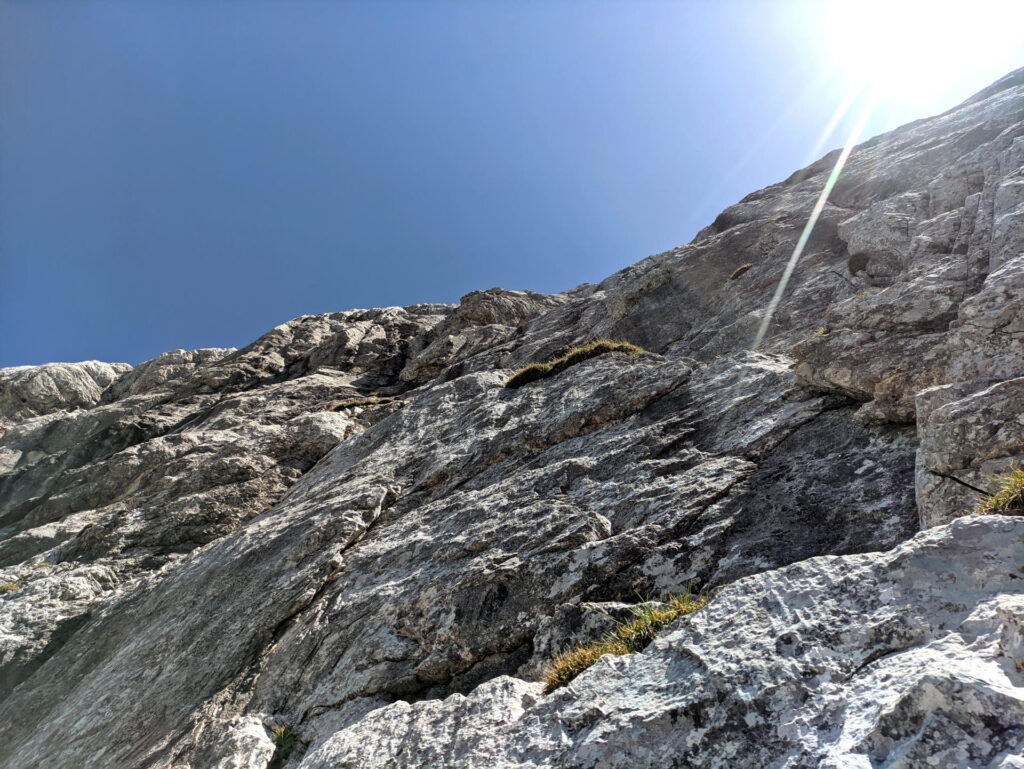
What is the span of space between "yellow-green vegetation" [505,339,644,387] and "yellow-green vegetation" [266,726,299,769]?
50.8ft

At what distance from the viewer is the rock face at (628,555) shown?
17.6ft

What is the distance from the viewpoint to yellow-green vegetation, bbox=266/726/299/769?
32.2ft

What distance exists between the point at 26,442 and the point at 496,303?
44129 mm

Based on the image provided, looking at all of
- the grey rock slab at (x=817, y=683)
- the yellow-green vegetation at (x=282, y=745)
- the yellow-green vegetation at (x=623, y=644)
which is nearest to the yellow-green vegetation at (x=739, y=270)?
the yellow-green vegetation at (x=623, y=644)

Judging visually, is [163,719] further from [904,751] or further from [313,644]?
[904,751]

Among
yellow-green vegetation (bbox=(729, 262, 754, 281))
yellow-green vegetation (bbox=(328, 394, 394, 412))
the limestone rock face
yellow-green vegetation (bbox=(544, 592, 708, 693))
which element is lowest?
yellow-green vegetation (bbox=(544, 592, 708, 693))

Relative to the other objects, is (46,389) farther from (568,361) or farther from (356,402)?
(568,361)

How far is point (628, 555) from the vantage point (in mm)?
10625

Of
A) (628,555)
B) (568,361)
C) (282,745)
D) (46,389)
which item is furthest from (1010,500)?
(46,389)

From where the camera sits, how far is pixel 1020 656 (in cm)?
439

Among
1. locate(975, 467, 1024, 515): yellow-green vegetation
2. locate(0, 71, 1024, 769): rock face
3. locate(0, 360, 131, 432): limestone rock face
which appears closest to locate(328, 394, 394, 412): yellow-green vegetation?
locate(0, 71, 1024, 769): rock face

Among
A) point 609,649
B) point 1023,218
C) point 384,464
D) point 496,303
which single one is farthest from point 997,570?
point 496,303

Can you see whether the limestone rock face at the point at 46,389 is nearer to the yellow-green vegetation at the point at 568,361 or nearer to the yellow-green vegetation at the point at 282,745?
the yellow-green vegetation at the point at 568,361

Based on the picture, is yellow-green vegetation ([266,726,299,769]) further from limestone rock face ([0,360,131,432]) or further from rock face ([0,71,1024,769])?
limestone rock face ([0,360,131,432])
